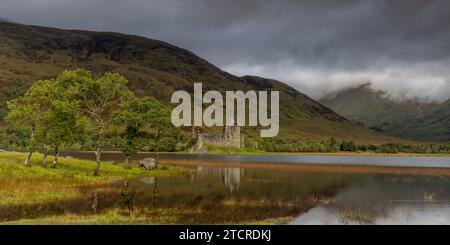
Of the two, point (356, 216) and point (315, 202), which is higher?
point (356, 216)

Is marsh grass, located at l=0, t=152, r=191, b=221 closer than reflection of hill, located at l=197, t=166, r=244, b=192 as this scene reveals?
Yes

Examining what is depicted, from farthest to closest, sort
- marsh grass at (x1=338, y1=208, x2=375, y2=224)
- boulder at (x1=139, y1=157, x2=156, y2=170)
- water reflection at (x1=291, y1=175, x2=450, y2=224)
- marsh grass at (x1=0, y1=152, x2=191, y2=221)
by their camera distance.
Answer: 1. boulder at (x1=139, y1=157, x2=156, y2=170)
2. marsh grass at (x1=0, y1=152, x2=191, y2=221)
3. water reflection at (x1=291, y1=175, x2=450, y2=224)
4. marsh grass at (x1=338, y1=208, x2=375, y2=224)

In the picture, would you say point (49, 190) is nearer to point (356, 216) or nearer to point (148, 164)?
point (356, 216)

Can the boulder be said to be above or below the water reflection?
above

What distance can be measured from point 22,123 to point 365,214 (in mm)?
54038

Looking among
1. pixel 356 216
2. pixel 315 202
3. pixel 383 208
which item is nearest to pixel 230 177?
pixel 315 202

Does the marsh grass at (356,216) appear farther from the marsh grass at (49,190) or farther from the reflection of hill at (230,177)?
the marsh grass at (49,190)

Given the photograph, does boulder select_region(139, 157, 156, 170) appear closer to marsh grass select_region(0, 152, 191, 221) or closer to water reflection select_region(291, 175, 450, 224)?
marsh grass select_region(0, 152, 191, 221)

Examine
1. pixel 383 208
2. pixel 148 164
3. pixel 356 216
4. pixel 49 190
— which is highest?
pixel 148 164

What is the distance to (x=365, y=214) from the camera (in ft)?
125

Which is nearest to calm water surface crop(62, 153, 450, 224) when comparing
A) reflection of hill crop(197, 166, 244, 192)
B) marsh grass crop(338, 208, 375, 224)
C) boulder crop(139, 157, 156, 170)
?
marsh grass crop(338, 208, 375, 224)

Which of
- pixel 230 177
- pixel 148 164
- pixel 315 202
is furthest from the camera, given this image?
pixel 148 164

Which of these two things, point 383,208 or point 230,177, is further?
point 230,177
